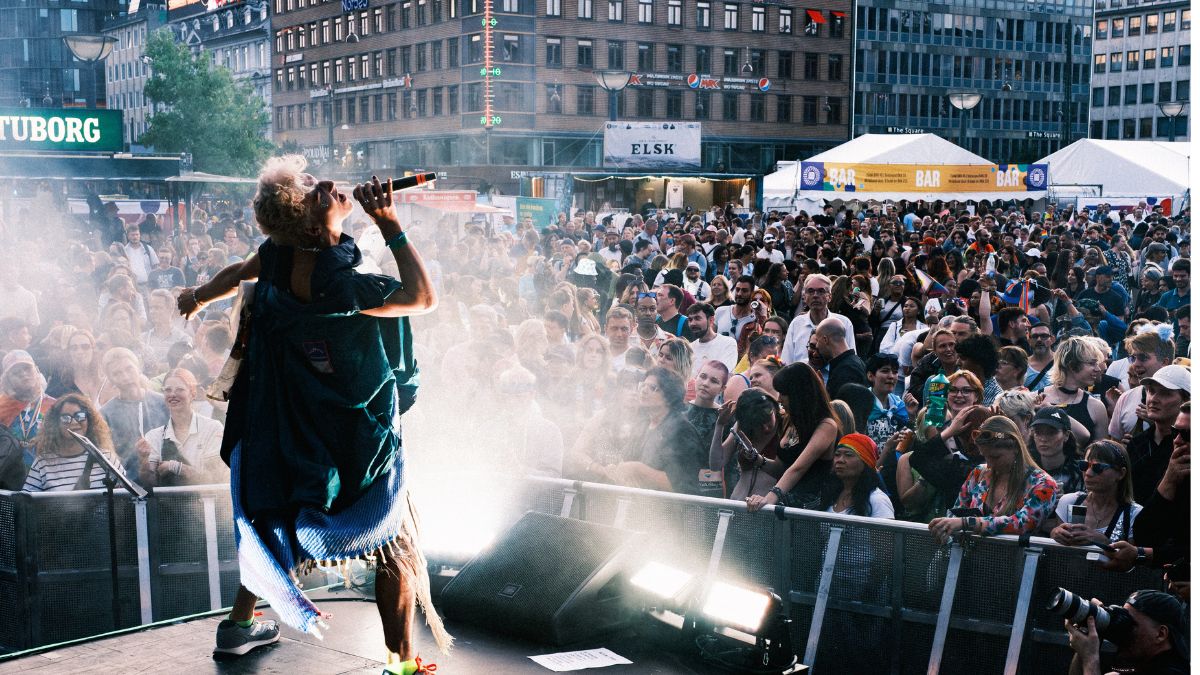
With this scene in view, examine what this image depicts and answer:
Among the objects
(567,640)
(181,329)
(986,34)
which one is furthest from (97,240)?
(986,34)

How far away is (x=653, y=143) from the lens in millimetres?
37906

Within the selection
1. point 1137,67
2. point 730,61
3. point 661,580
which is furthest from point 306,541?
point 1137,67

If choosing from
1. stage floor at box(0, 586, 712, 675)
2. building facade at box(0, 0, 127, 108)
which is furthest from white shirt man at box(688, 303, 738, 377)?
building facade at box(0, 0, 127, 108)

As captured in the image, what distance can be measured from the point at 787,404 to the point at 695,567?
93 cm

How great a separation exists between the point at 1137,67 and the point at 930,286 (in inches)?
4298

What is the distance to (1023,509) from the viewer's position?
4773mm

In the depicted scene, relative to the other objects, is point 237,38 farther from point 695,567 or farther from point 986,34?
point 695,567

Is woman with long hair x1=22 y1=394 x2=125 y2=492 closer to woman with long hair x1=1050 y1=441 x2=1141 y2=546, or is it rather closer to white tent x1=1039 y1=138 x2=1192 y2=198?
woman with long hair x1=1050 y1=441 x2=1141 y2=546

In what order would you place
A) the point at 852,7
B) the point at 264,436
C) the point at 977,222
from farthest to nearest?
the point at 852,7 < the point at 977,222 < the point at 264,436

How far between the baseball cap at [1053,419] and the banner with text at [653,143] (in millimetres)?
32178

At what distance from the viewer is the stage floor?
3.93 meters

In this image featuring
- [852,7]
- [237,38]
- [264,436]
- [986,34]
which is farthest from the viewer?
[237,38]

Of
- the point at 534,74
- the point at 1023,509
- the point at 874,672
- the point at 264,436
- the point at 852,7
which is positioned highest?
the point at 852,7

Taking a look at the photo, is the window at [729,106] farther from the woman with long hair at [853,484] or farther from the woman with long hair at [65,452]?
the woman with long hair at [853,484]
